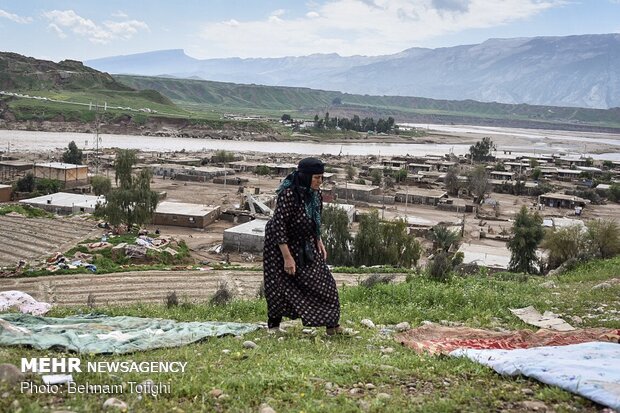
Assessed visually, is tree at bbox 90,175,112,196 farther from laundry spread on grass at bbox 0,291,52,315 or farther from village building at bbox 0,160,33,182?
laundry spread on grass at bbox 0,291,52,315

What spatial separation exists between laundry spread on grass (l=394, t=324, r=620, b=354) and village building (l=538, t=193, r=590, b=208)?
1238 inches

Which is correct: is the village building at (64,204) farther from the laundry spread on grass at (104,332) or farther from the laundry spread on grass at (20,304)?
the laundry spread on grass at (104,332)

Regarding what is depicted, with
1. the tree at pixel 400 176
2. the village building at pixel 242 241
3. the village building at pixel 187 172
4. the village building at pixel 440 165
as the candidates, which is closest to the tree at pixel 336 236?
the village building at pixel 242 241

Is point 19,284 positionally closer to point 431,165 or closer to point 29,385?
point 29,385

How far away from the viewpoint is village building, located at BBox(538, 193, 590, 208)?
33.8 m

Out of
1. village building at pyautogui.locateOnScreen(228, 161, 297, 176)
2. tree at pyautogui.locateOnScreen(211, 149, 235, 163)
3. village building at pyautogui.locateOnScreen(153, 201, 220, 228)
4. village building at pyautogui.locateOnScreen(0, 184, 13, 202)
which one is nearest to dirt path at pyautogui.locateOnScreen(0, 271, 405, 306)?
Result: village building at pyautogui.locateOnScreen(153, 201, 220, 228)

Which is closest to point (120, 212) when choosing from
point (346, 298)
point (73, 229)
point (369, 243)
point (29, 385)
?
point (73, 229)

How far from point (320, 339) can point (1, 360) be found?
7.01ft

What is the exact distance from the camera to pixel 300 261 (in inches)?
171

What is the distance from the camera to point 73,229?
18406mm

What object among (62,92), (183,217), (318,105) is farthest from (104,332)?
(318,105)

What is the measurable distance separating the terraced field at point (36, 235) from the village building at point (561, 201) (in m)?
26.5

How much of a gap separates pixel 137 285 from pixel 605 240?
11612mm

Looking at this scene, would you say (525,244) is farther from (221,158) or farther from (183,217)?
(221,158)
